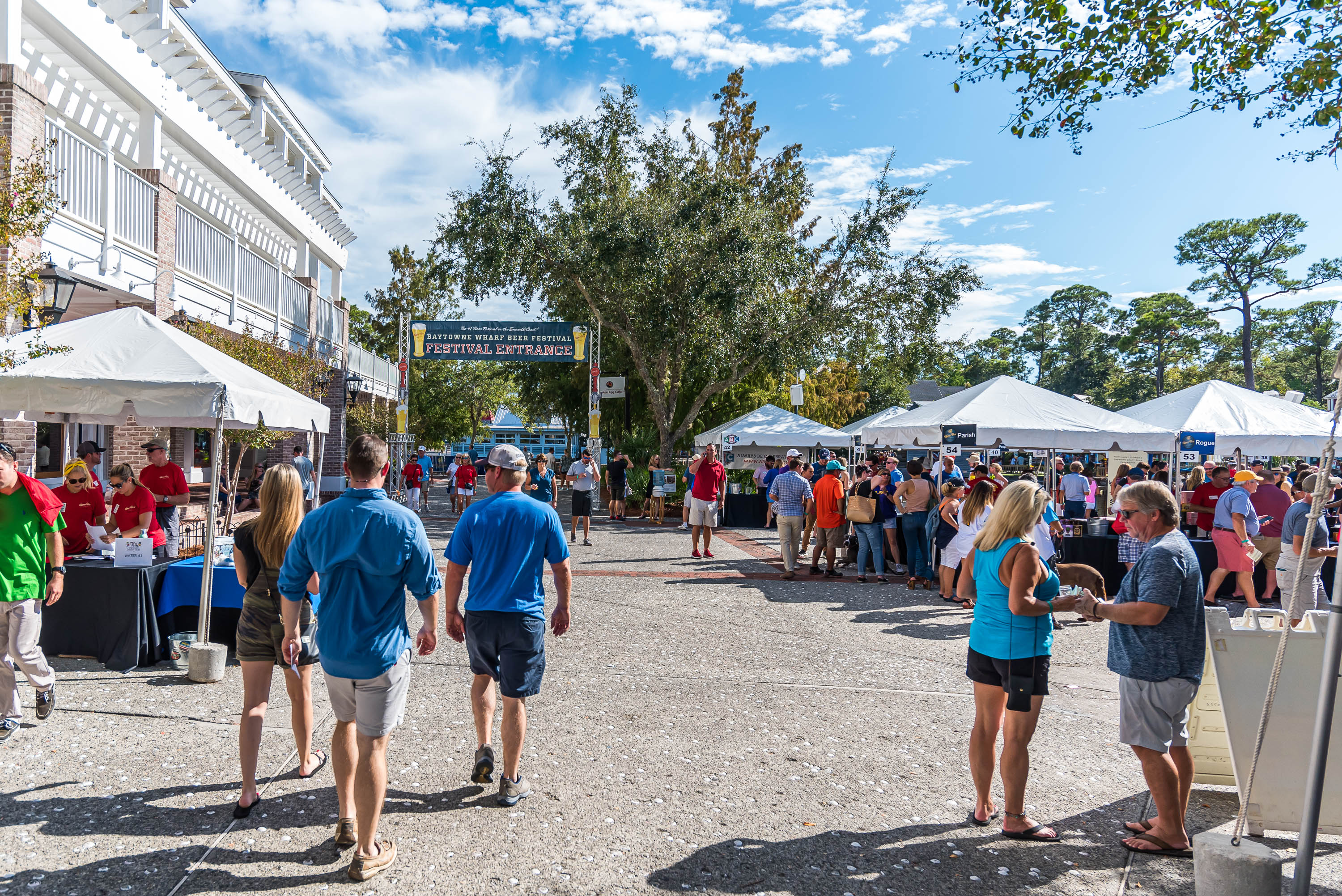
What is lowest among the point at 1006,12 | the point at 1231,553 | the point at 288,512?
the point at 1231,553

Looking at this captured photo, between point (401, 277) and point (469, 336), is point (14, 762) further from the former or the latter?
point (401, 277)

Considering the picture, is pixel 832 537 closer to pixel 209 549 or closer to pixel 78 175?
pixel 209 549

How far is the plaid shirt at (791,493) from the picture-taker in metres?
11.5

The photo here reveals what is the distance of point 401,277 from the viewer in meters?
38.5

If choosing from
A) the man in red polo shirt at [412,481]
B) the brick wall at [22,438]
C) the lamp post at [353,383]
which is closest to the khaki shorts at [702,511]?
the brick wall at [22,438]

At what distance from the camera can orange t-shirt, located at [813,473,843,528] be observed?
11.4 meters

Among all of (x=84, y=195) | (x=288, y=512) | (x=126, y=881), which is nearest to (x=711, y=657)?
(x=288, y=512)

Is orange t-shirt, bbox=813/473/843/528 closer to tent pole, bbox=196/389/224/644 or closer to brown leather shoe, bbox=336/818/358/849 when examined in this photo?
tent pole, bbox=196/389/224/644

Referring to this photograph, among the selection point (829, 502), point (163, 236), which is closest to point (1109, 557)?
point (829, 502)

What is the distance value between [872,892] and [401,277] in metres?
→ 39.0

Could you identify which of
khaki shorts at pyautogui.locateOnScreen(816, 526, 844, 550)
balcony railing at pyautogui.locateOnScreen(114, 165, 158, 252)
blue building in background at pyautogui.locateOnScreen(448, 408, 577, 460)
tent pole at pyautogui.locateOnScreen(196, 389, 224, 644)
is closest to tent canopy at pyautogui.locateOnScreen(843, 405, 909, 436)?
khaki shorts at pyautogui.locateOnScreen(816, 526, 844, 550)

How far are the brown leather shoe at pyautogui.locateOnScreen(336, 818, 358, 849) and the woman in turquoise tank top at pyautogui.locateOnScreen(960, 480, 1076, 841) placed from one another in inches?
109

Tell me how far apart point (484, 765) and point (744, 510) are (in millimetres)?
15801

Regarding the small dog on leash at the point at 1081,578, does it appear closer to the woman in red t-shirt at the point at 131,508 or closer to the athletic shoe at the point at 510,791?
the athletic shoe at the point at 510,791
